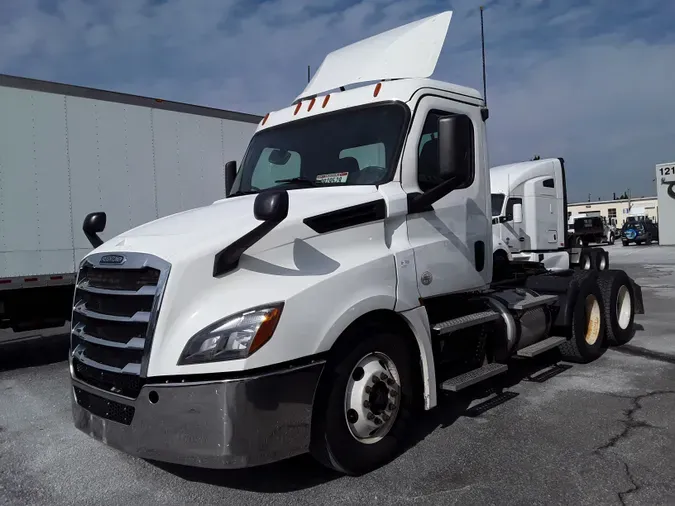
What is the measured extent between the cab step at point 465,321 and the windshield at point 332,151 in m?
1.18

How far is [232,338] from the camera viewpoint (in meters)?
3.15

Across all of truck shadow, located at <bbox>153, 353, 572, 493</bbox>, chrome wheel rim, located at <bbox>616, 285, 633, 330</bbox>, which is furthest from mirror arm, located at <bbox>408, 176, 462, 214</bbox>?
chrome wheel rim, located at <bbox>616, 285, 633, 330</bbox>

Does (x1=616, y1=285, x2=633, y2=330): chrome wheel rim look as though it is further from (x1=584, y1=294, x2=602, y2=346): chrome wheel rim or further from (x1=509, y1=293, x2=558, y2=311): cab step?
(x1=509, y1=293, x2=558, y2=311): cab step

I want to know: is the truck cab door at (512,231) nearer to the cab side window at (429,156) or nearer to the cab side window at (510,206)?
the cab side window at (510,206)

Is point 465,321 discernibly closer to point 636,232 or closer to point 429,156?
point 429,156

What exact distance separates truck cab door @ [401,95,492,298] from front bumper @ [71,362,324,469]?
1.44 m

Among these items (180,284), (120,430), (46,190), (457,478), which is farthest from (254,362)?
(46,190)

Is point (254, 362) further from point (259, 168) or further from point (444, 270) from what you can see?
point (259, 168)

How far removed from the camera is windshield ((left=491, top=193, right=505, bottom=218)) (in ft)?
44.0

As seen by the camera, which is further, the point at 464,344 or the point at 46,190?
the point at 46,190

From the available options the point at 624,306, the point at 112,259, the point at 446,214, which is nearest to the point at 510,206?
the point at 624,306

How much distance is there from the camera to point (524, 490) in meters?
3.56

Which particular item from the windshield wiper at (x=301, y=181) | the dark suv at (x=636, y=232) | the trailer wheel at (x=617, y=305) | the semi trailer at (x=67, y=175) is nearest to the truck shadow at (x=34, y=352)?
the semi trailer at (x=67, y=175)

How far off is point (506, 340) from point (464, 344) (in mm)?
640
